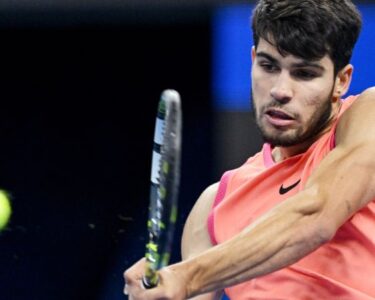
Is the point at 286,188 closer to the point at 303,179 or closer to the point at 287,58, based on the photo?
the point at 303,179

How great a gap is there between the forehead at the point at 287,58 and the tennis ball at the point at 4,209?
1934mm

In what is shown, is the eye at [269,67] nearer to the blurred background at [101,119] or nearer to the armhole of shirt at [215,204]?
the armhole of shirt at [215,204]

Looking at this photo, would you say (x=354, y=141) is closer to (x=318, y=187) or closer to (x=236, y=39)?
(x=318, y=187)

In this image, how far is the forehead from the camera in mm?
2879

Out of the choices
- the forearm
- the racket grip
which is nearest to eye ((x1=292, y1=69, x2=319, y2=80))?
the forearm

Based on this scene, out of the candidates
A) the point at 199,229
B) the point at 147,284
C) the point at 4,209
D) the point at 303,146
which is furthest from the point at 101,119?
the point at 147,284

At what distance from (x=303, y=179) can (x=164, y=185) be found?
2.23 feet

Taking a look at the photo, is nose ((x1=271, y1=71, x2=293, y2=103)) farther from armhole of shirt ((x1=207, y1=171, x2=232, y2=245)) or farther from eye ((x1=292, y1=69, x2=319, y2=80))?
armhole of shirt ((x1=207, y1=171, x2=232, y2=245))

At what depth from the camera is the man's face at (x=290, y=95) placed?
288 cm

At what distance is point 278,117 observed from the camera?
2.91 meters

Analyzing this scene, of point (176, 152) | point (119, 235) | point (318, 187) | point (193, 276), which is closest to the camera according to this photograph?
point (176, 152)

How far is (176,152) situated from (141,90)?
98.5 inches

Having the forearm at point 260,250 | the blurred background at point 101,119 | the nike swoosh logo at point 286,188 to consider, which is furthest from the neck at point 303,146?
the blurred background at point 101,119

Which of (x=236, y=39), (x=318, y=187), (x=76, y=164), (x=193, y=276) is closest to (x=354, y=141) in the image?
(x=318, y=187)
